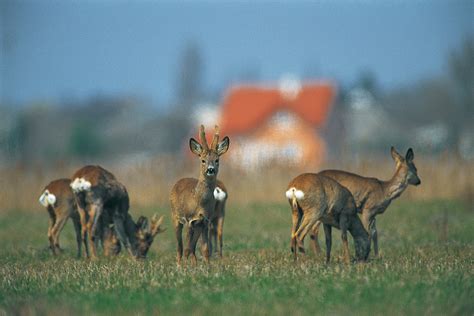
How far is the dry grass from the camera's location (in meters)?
28.3

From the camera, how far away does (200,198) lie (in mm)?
14086

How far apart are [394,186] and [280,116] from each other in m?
49.8

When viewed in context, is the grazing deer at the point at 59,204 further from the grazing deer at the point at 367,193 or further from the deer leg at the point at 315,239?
the grazing deer at the point at 367,193

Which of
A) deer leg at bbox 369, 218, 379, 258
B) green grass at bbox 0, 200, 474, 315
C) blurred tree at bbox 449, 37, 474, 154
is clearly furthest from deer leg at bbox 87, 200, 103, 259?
blurred tree at bbox 449, 37, 474, 154

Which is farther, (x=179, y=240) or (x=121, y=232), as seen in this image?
(x=121, y=232)

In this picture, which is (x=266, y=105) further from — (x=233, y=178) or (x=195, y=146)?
(x=195, y=146)

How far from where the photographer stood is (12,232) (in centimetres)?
2275

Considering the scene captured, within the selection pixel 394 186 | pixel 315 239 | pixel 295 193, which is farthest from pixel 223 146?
pixel 394 186

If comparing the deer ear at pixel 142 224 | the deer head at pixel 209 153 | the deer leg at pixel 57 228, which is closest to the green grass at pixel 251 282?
the deer leg at pixel 57 228

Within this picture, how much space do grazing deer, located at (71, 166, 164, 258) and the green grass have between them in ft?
1.07

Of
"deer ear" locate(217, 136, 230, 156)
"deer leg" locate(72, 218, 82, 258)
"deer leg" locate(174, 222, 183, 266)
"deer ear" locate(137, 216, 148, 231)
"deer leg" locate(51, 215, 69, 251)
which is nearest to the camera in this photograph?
"deer ear" locate(217, 136, 230, 156)

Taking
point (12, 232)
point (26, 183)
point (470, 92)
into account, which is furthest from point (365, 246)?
point (470, 92)

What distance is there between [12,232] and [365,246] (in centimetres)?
1122

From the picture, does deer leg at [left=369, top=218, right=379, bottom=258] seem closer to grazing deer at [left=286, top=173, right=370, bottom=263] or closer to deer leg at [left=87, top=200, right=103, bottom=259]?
grazing deer at [left=286, top=173, right=370, bottom=263]
